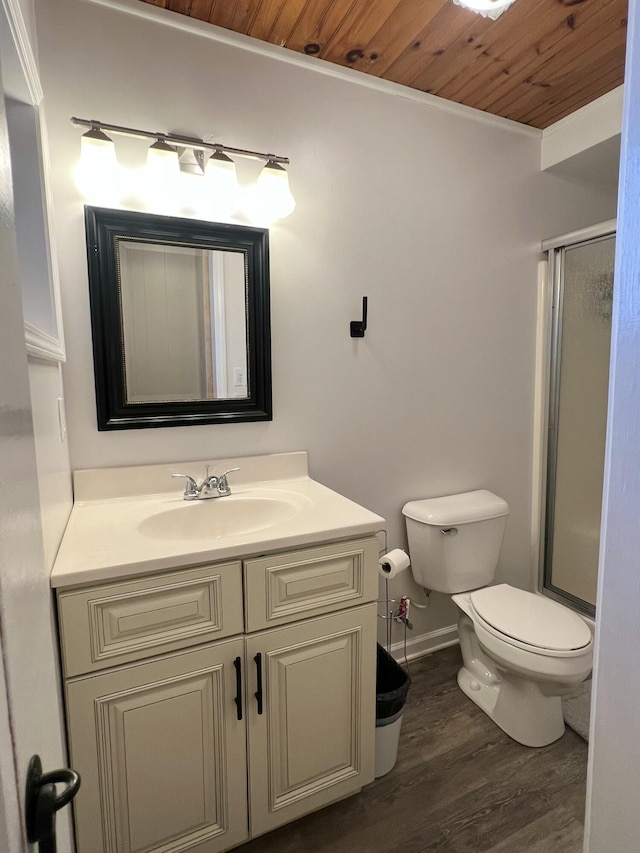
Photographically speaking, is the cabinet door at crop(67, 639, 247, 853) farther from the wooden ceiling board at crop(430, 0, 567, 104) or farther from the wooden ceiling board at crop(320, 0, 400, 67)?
the wooden ceiling board at crop(430, 0, 567, 104)

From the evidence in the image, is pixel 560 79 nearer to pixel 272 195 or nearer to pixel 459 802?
pixel 272 195

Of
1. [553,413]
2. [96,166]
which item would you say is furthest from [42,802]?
[553,413]

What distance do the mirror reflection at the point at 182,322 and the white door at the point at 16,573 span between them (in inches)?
42.2

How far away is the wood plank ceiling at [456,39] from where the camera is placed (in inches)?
54.8

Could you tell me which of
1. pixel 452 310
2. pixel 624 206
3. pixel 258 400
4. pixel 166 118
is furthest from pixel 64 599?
pixel 452 310

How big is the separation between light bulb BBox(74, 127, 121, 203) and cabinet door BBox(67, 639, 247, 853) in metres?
1.30

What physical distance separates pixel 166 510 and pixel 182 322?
0.61 metres

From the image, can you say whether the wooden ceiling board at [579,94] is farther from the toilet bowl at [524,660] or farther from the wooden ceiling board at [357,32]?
the toilet bowl at [524,660]

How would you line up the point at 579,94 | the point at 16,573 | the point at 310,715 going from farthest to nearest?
the point at 579,94, the point at 310,715, the point at 16,573

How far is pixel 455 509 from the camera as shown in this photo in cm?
189

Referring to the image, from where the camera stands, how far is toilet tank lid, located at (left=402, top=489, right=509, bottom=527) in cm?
184

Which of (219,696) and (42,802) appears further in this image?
(219,696)

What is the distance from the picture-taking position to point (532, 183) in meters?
2.10

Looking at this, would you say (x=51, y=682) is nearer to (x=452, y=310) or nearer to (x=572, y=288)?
(x=452, y=310)
